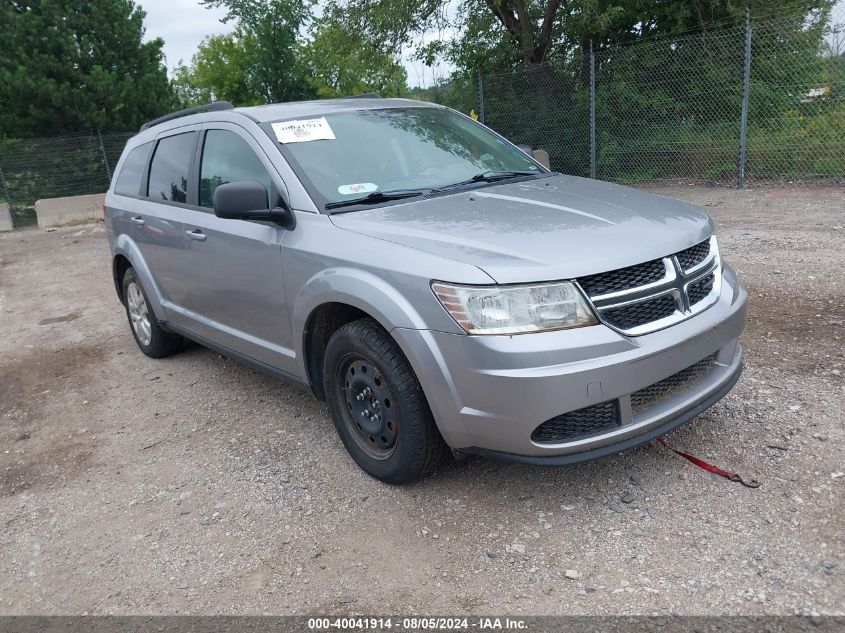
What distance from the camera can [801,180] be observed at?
11000 millimetres

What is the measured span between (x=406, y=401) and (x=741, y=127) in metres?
9.91

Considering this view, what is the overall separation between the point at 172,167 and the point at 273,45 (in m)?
22.1

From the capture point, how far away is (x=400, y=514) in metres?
3.33

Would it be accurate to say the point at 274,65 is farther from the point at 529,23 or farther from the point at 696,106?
the point at 696,106

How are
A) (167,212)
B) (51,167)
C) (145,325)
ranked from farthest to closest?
(51,167)
(145,325)
(167,212)

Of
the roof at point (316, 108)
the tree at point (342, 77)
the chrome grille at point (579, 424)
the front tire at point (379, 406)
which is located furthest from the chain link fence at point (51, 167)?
the chrome grille at point (579, 424)

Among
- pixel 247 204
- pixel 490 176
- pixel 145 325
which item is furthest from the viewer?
pixel 145 325

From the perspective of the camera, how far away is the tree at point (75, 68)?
1688cm

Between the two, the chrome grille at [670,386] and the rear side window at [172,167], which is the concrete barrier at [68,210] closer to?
the rear side window at [172,167]

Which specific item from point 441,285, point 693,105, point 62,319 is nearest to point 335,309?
point 441,285

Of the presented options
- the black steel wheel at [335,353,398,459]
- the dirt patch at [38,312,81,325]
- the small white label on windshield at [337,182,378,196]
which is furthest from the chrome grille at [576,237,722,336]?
the dirt patch at [38,312,81,325]

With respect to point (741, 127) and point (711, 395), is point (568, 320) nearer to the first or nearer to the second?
point (711, 395)

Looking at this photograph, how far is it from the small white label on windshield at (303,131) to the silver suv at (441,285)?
0.04 ft

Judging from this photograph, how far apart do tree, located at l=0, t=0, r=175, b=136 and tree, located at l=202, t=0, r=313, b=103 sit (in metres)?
6.88
